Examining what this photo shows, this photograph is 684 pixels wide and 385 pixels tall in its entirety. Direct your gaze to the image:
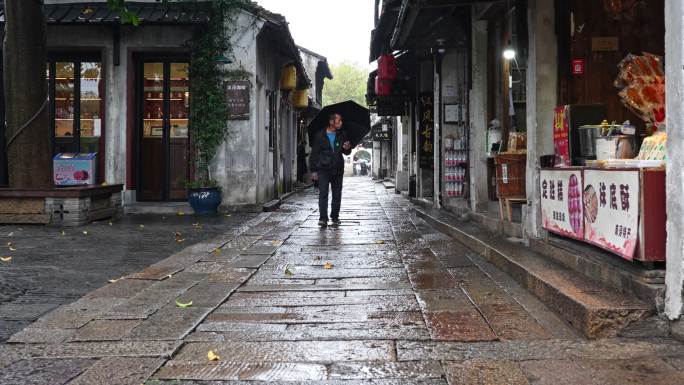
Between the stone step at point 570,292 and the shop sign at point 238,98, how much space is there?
715 cm

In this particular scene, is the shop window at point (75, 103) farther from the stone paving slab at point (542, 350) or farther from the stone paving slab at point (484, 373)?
the stone paving slab at point (484, 373)

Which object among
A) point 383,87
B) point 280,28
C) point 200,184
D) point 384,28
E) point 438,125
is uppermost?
point 384,28

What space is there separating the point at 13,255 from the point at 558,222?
17.9 ft

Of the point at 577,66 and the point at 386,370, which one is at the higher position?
the point at 577,66

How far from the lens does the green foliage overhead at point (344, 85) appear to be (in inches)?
2744

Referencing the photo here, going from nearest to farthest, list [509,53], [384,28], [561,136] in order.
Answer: [561,136], [509,53], [384,28]

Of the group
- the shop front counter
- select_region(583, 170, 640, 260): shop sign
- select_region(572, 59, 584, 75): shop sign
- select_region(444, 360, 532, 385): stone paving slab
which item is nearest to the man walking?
select_region(572, 59, 584, 75): shop sign

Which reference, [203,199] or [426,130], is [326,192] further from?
[426,130]

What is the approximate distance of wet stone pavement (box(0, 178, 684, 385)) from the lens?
10.3 ft

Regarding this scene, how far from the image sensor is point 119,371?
3.18 metres

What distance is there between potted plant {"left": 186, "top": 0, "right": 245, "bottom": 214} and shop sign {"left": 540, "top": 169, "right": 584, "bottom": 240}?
789 cm

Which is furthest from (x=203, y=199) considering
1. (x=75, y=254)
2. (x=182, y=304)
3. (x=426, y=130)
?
(x=182, y=304)

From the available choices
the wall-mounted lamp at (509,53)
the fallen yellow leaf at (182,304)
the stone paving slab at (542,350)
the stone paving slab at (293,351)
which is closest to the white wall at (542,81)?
the wall-mounted lamp at (509,53)

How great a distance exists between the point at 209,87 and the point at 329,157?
12.1ft
